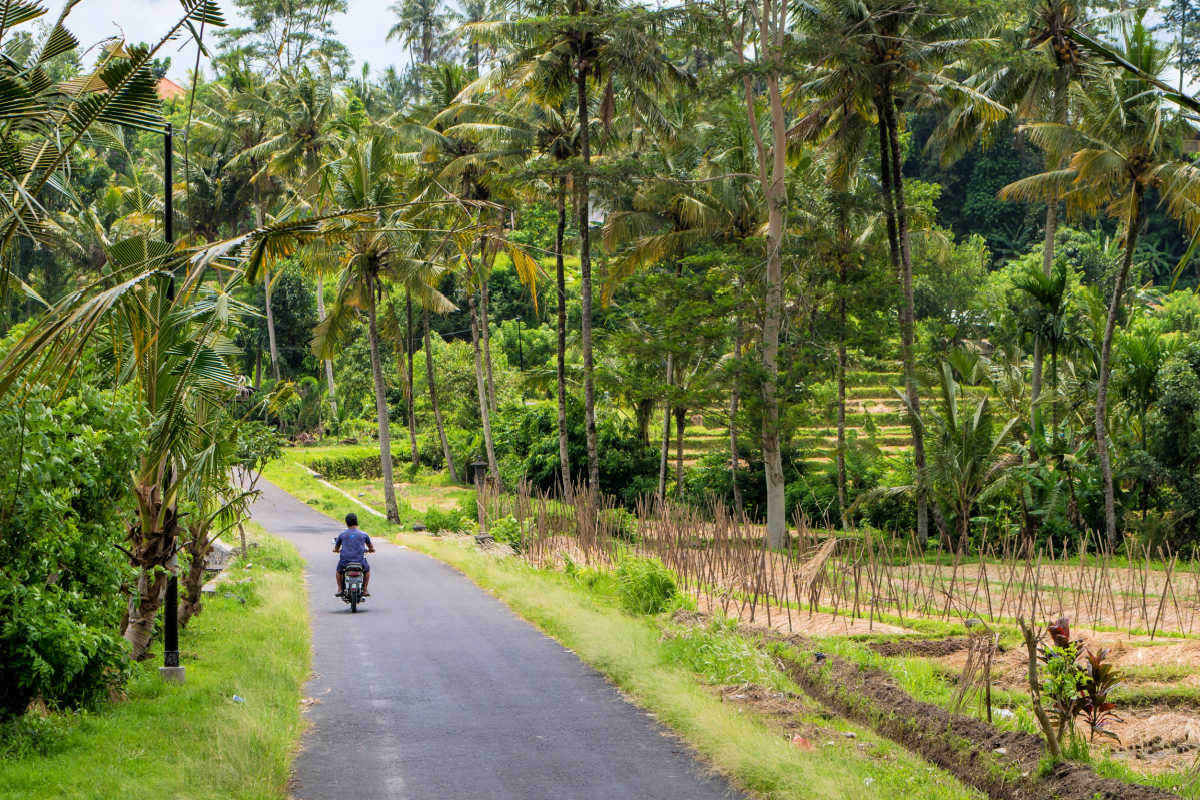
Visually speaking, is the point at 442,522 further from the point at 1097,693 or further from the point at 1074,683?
the point at 1074,683

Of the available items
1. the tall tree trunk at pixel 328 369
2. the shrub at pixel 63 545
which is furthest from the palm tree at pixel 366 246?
the shrub at pixel 63 545

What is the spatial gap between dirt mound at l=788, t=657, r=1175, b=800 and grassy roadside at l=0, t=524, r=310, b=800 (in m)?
4.86

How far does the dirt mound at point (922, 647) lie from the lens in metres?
11.8

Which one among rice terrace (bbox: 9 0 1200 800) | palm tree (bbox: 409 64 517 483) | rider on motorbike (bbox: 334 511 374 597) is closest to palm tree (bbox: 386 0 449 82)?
rice terrace (bbox: 9 0 1200 800)

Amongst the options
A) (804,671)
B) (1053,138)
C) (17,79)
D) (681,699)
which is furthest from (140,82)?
(1053,138)

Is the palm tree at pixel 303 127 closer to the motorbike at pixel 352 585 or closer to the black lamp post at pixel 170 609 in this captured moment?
the motorbike at pixel 352 585

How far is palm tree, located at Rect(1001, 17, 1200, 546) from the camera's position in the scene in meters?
22.8

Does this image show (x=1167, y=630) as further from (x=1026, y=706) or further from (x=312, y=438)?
(x=312, y=438)

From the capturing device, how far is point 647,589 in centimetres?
1500

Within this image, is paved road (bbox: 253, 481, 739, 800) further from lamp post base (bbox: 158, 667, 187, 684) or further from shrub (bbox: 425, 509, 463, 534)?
shrub (bbox: 425, 509, 463, 534)

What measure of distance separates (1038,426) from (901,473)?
4167mm

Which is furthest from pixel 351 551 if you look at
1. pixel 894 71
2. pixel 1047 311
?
pixel 1047 311

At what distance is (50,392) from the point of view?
25.6 feet

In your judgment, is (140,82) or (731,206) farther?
(731,206)
